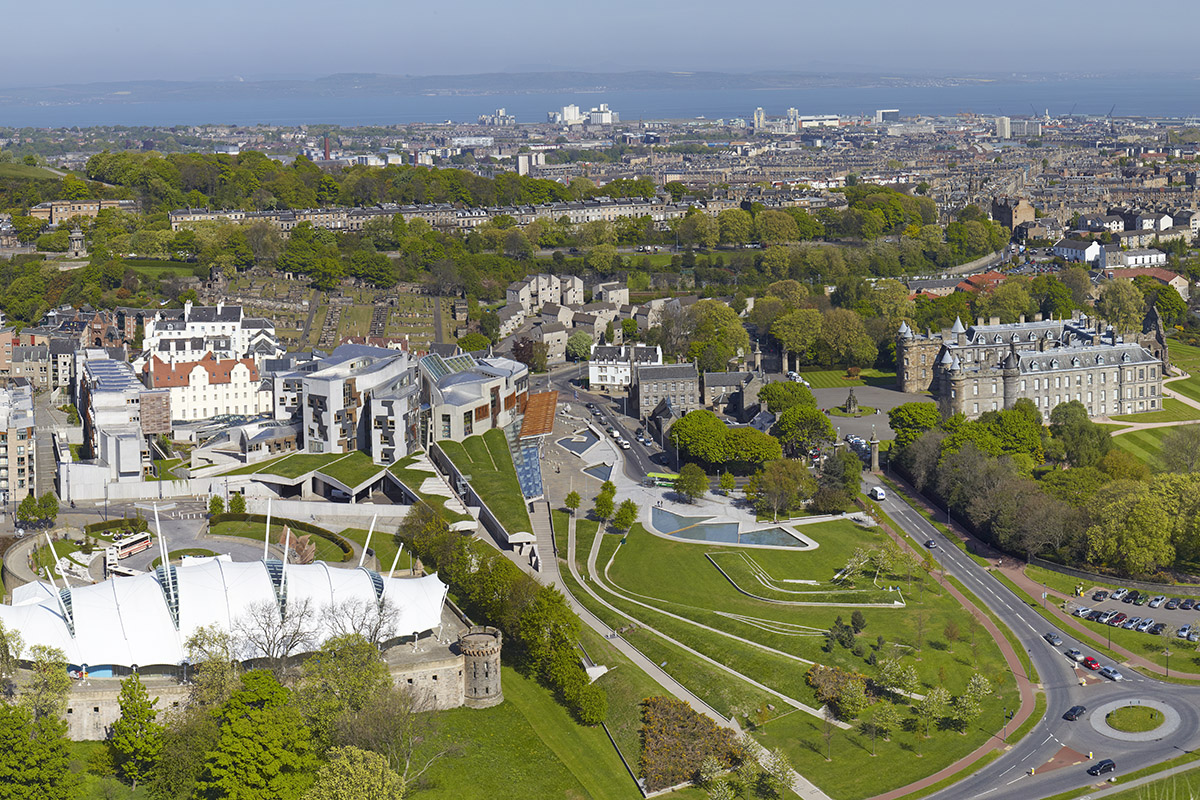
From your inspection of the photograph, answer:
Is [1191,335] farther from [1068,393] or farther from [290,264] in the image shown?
[290,264]

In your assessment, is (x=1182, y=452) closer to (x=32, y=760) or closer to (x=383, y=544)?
(x=383, y=544)

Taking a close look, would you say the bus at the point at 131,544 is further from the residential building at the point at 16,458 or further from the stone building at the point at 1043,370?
the stone building at the point at 1043,370

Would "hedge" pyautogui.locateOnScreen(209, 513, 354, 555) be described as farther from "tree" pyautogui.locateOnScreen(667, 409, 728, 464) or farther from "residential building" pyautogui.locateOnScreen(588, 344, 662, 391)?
"residential building" pyautogui.locateOnScreen(588, 344, 662, 391)

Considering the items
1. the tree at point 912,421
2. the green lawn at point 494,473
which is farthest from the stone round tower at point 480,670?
the tree at point 912,421

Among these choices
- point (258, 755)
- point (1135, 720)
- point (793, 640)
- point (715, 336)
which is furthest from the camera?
point (715, 336)

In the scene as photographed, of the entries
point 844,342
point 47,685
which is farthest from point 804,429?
point 47,685
